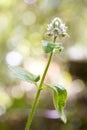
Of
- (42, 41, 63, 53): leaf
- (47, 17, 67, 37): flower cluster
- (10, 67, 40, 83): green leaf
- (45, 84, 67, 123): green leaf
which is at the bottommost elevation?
(45, 84, 67, 123): green leaf

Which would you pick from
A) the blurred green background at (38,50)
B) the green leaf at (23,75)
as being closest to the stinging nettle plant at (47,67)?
the green leaf at (23,75)

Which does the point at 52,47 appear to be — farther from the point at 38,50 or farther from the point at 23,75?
the point at 38,50

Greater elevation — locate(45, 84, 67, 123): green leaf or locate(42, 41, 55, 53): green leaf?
locate(42, 41, 55, 53): green leaf

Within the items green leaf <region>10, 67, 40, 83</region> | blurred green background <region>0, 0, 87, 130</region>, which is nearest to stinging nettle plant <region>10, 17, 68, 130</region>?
green leaf <region>10, 67, 40, 83</region>

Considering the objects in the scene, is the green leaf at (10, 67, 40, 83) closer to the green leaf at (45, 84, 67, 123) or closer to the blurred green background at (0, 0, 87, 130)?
the green leaf at (45, 84, 67, 123)

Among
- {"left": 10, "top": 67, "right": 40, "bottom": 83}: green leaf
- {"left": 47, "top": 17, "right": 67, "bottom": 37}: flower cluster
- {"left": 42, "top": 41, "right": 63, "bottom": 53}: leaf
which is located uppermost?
{"left": 47, "top": 17, "right": 67, "bottom": 37}: flower cluster

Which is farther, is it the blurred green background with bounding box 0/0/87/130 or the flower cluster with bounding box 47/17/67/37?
the blurred green background with bounding box 0/0/87/130

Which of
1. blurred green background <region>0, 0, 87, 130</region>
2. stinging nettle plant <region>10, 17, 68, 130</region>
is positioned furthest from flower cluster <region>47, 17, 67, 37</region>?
blurred green background <region>0, 0, 87, 130</region>

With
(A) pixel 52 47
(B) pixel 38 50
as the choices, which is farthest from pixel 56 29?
(B) pixel 38 50

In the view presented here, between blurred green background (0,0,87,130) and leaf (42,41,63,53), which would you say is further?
blurred green background (0,0,87,130)

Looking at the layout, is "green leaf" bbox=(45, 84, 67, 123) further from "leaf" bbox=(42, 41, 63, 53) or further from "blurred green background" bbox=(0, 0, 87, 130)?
"blurred green background" bbox=(0, 0, 87, 130)
